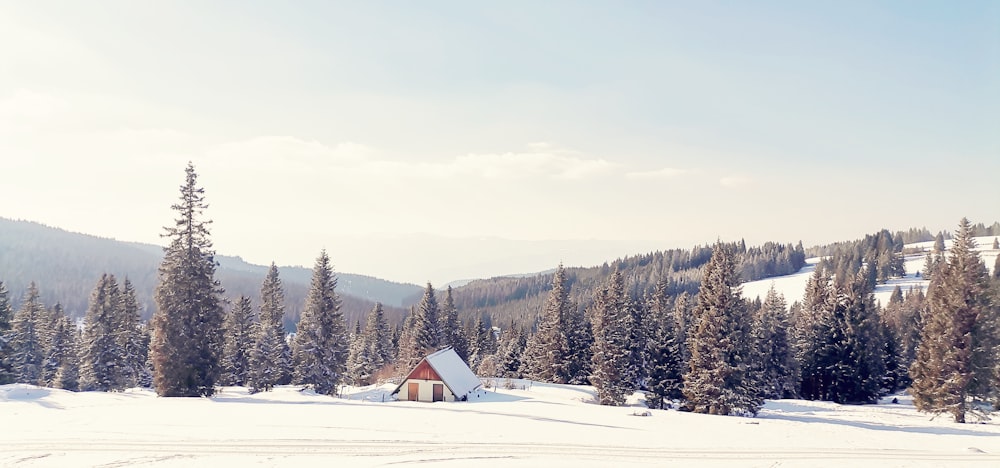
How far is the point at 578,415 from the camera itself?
34.8 metres

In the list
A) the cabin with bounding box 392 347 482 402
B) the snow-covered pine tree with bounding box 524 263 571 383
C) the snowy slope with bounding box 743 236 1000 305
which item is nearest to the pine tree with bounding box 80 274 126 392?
the cabin with bounding box 392 347 482 402

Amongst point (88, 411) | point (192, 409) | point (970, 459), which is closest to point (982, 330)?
point (970, 459)

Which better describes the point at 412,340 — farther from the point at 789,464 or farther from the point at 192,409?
the point at 789,464

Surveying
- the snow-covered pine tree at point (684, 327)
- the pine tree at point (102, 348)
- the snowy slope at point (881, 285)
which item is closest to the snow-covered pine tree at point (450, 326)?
the snow-covered pine tree at point (684, 327)

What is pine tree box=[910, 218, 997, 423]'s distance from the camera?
3941 centimetres

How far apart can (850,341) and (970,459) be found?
3686 centimetres

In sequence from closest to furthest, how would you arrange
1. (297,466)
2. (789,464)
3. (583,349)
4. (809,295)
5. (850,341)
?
(297,466)
(789,464)
(850,341)
(583,349)
(809,295)

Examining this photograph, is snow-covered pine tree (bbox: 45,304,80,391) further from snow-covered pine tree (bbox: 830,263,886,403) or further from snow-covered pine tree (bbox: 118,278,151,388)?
snow-covered pine tree (bbox: 830,263,886,403)

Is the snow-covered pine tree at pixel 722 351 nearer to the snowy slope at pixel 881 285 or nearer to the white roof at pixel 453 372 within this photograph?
the white roof at pixel 453 372

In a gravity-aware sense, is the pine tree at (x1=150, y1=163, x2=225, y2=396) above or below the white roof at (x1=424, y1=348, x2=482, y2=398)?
above

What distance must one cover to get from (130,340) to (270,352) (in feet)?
49.3

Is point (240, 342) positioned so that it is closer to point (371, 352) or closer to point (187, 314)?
point (371, 352)

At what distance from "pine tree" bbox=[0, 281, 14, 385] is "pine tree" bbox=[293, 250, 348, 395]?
2612 centimetres

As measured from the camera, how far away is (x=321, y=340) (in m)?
50.7
